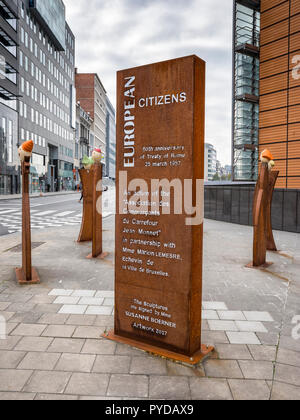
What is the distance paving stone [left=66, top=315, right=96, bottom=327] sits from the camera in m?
3.97

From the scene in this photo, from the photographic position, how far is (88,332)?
373 centimetres

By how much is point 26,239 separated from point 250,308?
3.62 metres

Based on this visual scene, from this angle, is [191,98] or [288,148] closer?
[191,98]

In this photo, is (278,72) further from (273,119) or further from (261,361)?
(261,361)

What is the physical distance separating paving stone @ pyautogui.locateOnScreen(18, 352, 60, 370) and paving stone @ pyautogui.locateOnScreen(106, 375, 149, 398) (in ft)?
1.99

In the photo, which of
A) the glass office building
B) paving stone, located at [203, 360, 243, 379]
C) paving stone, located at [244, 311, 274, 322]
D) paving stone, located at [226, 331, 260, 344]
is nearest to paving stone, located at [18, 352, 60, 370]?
paving stone, located at [203, 360, 243, 379]


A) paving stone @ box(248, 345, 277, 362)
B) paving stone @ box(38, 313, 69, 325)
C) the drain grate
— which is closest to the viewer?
paving stone @ box(248, 345, 277, 362)

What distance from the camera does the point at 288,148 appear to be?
63.6 feet

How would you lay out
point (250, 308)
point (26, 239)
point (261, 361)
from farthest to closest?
point (26, 239) < point (250, 308) < point (261, 361)

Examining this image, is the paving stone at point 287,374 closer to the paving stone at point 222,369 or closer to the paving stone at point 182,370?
the paving stone at point 222,369

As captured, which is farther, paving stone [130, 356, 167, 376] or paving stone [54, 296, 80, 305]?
paving stone [54, 296, 80, 305]

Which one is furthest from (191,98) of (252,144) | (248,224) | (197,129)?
(252,144)

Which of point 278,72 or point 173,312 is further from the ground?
point 278,72

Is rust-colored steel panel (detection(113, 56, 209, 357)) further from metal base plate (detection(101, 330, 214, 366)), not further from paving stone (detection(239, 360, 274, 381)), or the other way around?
paving stone (detection(239, 360, 274, 381))
